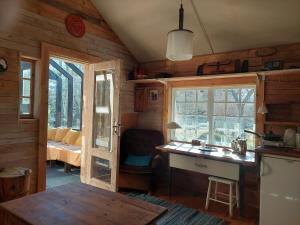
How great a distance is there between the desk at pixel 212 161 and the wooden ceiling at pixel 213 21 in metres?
1.54

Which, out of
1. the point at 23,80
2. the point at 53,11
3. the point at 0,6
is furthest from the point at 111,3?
the point at 23,80

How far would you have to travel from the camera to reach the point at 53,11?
3.18 m

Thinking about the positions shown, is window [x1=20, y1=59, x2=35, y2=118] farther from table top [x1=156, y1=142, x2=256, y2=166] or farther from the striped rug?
the striped rug

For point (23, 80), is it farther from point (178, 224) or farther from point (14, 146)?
point (178, 224)

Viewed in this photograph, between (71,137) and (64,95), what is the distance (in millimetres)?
1497

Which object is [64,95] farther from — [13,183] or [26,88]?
[13,183]

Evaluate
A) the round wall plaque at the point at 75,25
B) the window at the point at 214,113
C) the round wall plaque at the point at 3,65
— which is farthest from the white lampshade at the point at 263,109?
the round wall plaque at the point at 3,65

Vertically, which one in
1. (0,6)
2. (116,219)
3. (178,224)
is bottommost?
(178,224)

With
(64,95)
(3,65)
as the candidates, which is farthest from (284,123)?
(64,95)

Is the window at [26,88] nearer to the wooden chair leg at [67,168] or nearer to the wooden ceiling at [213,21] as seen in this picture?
the wooden ceiling at [213,21]

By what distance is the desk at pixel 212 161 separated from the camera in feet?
9.57

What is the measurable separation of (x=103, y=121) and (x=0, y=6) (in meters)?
1.98

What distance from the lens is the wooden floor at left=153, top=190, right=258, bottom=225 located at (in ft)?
9.51

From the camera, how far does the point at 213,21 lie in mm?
3176
